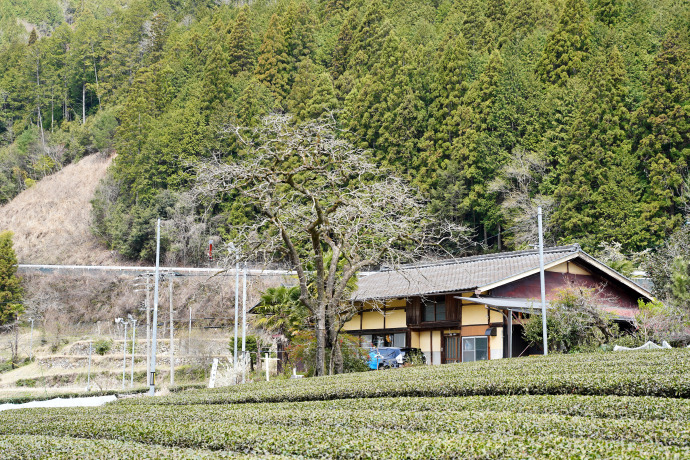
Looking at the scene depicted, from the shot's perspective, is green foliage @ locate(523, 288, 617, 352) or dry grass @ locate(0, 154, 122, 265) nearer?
green foliage @ locate(523, 288, 617, 352)

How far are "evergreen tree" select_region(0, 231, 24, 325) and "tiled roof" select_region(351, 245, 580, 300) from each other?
30843 millimetres

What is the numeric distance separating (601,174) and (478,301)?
19685 millimetres

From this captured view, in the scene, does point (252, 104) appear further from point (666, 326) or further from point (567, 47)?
point (666, 326)

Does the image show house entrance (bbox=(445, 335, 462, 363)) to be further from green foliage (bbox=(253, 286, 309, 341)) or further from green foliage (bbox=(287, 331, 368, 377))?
green foliage (bbox=(253, 286, 309, 341))

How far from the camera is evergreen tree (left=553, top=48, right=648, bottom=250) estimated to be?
120 feet

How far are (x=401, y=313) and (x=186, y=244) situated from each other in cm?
3152

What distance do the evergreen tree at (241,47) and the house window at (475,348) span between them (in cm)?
4872

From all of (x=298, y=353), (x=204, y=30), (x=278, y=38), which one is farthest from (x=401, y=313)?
(x=204, y=30)

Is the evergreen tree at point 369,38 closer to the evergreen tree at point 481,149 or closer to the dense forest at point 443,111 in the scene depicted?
the dense forest at point 443,111

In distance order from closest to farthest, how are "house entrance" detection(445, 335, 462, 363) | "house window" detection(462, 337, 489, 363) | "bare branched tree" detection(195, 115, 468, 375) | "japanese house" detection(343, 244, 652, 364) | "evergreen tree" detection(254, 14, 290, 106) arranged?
"bare branched tree" detection(195, 115, 468, 375) → "japanese house" detection(343, 244, 652, 364) → "house window" detection(462, 337, 489, 363) → "house entrance" detection(445, 335, 462, 363) → "evergreen tree" detection(254, 14, 290, 106)

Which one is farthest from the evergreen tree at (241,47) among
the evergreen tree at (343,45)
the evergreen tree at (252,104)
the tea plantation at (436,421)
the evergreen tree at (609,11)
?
the tea plantation at (436,421)

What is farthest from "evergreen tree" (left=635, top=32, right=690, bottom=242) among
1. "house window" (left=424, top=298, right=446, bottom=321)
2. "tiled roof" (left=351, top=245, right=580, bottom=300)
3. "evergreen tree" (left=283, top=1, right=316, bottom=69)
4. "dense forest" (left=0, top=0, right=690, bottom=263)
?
"evergreen tree" (left=283, top=1, right=316, bottom=69)

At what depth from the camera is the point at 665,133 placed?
37.7 metres

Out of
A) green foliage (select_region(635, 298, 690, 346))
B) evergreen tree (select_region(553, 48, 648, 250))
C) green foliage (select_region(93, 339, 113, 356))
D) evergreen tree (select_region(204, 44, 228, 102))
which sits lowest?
green foliage (select_region(93, 339, 113, 356))
